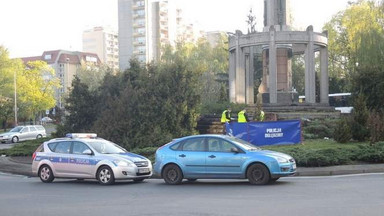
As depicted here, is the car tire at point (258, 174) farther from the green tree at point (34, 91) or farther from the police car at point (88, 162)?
the green tree at point (34, 91)

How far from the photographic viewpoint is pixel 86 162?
15.1 m

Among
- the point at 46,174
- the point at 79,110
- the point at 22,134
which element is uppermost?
the point at 79,110

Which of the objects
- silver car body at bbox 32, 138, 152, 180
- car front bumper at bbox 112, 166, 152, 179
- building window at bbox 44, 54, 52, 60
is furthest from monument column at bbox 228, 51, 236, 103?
building window at bbox 44, 54, 52, 60

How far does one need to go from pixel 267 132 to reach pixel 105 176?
822cm

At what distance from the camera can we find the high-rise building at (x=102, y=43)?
16338 cm

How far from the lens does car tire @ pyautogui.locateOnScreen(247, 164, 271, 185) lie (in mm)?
13125

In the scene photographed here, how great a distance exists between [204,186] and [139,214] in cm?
476

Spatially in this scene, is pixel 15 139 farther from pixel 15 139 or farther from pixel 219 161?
pixel 219 161

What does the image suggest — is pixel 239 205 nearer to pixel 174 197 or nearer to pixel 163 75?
pixel 174 197

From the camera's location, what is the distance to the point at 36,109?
225 ft

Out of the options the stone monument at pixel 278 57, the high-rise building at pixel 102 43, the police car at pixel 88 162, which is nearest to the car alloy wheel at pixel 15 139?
the stone monument at pixel 278 57

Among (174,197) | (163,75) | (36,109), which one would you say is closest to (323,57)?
(163,75)

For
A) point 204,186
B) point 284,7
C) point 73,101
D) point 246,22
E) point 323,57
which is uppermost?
point 246,22

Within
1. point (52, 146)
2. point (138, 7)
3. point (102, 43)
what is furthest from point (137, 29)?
point (52, 146)
